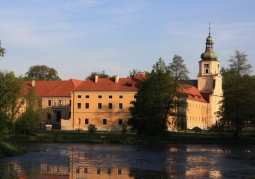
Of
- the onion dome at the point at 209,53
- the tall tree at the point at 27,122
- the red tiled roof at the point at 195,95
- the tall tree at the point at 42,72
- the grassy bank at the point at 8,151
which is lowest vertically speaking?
the grassy bank at the point at 8,151

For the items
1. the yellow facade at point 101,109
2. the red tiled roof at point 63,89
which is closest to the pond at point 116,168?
the yellow facade at point 101,109

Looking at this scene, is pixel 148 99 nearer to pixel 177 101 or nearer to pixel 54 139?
pixel 177 101

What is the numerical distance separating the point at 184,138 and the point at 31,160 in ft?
119

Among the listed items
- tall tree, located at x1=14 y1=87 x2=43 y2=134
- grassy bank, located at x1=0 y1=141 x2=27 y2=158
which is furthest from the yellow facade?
grassy bank, located at x1=0 y1=141 x2=27 y2=158

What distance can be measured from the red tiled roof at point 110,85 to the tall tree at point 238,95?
1289 inches

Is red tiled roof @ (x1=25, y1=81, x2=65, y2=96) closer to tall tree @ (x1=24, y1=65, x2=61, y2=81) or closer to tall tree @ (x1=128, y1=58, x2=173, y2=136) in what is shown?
tall tree @ (x1=24, y1=65, x2=61, y2=81)

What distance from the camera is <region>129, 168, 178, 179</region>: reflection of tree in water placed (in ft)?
95.7

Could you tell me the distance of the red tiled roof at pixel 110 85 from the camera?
339 ft

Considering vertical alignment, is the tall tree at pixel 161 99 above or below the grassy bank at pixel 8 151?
above

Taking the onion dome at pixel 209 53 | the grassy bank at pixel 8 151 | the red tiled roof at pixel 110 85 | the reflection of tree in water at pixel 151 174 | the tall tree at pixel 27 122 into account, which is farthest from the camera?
the onion dome at pixel 209 53

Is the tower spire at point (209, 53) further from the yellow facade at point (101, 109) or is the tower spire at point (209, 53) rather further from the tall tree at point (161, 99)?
the tall tree at point (161, 99)

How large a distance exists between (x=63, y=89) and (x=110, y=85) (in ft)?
43.4

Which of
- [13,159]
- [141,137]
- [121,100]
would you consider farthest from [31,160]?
[121,100]

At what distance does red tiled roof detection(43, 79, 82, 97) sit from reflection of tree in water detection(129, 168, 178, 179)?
78449 mm
